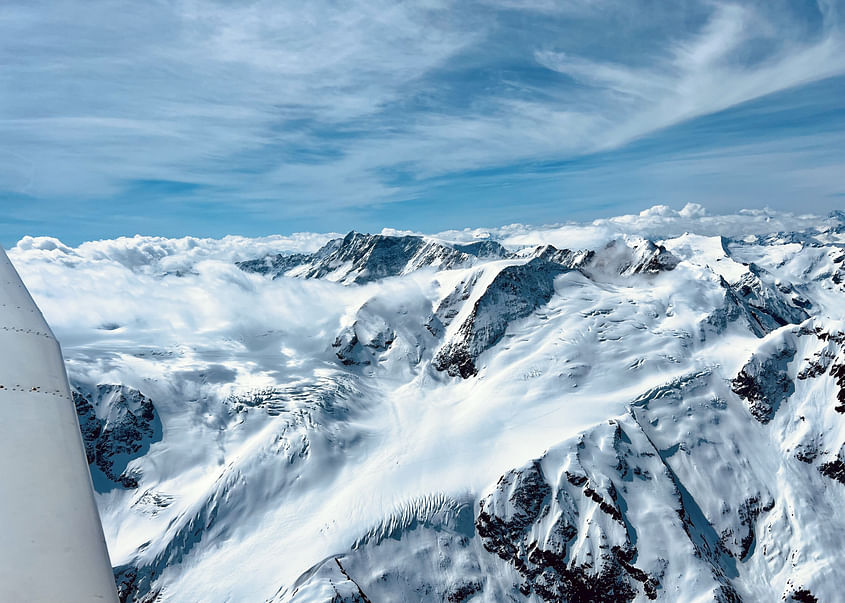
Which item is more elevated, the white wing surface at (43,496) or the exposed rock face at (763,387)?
the white wing surface at (43,496)

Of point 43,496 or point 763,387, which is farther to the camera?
point 763,387

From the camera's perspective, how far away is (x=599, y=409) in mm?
189625

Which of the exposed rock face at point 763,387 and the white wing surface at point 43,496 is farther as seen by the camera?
the exposed rock face at point 763,387

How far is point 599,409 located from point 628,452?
26900mm

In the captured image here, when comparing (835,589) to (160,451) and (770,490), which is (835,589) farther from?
(160,451)

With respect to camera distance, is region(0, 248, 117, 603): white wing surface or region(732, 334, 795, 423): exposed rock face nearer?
region(0, 248, 117, 603): white wing surface

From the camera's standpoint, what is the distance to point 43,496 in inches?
294

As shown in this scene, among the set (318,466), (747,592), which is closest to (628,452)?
(747,592)

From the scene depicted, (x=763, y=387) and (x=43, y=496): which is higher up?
(x=43, y=496)

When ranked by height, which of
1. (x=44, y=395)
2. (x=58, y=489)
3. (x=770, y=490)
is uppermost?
(x=58, y=489)

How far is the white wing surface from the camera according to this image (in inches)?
232

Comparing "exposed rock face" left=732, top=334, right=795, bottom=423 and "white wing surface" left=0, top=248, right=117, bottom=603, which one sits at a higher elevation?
"white wing surface" left=0, top=248, right=117, bottom=603

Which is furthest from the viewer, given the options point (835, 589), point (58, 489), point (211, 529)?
point (211, 529)

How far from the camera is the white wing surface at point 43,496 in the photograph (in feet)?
19.4
